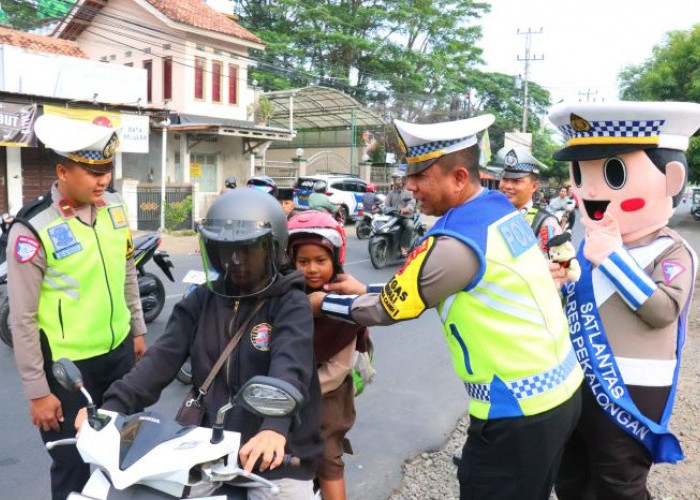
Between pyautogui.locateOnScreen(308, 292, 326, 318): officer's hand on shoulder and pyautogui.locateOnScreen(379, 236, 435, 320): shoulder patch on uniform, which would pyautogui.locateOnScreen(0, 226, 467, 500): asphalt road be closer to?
pyautogui.locateOnScreen(308, 292, 326, 318): officer's hand on shoulder

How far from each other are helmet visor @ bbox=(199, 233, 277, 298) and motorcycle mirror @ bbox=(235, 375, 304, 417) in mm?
430

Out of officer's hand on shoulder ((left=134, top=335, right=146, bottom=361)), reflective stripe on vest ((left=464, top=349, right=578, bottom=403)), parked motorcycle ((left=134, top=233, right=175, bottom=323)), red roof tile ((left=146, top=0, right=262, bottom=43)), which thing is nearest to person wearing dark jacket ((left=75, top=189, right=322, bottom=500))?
reflective stripe on vest ((left=464, top=349, right=578, bottom=403))

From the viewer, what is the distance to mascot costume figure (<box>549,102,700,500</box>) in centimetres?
233

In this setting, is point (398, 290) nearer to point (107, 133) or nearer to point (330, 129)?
point (107, 133)

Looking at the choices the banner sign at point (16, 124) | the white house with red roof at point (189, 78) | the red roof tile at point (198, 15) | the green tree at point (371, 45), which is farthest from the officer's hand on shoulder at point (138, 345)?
the green tree at point (371, 45)

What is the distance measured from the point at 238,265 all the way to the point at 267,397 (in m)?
0.48

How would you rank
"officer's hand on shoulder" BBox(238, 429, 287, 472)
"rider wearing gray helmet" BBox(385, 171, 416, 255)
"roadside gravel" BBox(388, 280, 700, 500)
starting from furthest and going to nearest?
"rider wearing gray helmet" BBox(385, 171, 416, 255) → "roadside gravel" BBox(388, 280, 700, 500) → "officer's hand on shoulder" BBox(238, 429, 287, 472)

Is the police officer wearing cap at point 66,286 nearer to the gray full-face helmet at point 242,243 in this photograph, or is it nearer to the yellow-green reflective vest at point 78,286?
the yellow-green reflective vest at point 78,286

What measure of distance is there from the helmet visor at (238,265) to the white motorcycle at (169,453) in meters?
0.43

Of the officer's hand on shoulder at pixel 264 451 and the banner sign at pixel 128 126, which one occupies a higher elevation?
the banner sign at pixel 128 126

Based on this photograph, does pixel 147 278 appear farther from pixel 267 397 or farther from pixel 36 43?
pixel 36 43

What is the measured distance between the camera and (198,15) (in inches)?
813

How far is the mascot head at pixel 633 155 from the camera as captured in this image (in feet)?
7.72

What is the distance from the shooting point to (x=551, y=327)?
78.0 inches
